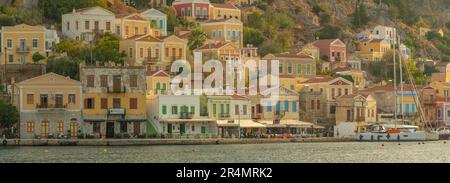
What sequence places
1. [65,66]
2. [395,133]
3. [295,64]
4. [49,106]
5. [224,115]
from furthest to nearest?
[295,64]
[395,133]
[65,66]
[224,115]
[49,106]

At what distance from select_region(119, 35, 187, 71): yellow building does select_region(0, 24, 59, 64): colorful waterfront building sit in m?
6.19

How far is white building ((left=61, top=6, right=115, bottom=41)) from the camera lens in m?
112

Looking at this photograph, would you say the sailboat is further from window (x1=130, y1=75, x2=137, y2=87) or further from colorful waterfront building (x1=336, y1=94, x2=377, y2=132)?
window (x1=130, y1=75, x2=137, y2=87)

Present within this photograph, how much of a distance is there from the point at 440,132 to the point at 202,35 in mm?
23380

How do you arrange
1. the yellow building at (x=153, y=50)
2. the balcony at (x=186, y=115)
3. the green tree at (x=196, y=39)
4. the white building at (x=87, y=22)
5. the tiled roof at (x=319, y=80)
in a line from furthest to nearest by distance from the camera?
the green tree at (x=196, y=39) → the white building at (x=87, y=22) → the tiled roof at (x=319, y=80) → the yellow building at (x=153, y=50) → the balcony at (x=186, y=115)

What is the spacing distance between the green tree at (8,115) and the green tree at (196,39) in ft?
96.1

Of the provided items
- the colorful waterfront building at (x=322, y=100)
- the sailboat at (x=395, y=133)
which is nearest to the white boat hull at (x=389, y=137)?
the sailboat at (x=395, y=133)

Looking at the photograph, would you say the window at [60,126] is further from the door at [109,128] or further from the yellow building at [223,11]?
the yellow building at [223,11]

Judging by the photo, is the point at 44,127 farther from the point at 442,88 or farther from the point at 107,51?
the point at 442,88

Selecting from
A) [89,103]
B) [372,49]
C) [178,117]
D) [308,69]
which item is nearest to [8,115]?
[89,103]

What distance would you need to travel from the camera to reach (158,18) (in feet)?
399

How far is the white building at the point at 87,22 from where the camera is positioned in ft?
366

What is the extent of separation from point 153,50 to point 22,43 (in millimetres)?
10051

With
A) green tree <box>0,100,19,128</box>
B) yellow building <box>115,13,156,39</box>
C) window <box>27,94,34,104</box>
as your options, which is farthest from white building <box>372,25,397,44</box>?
green tree <box>0,100,19,128</box>
